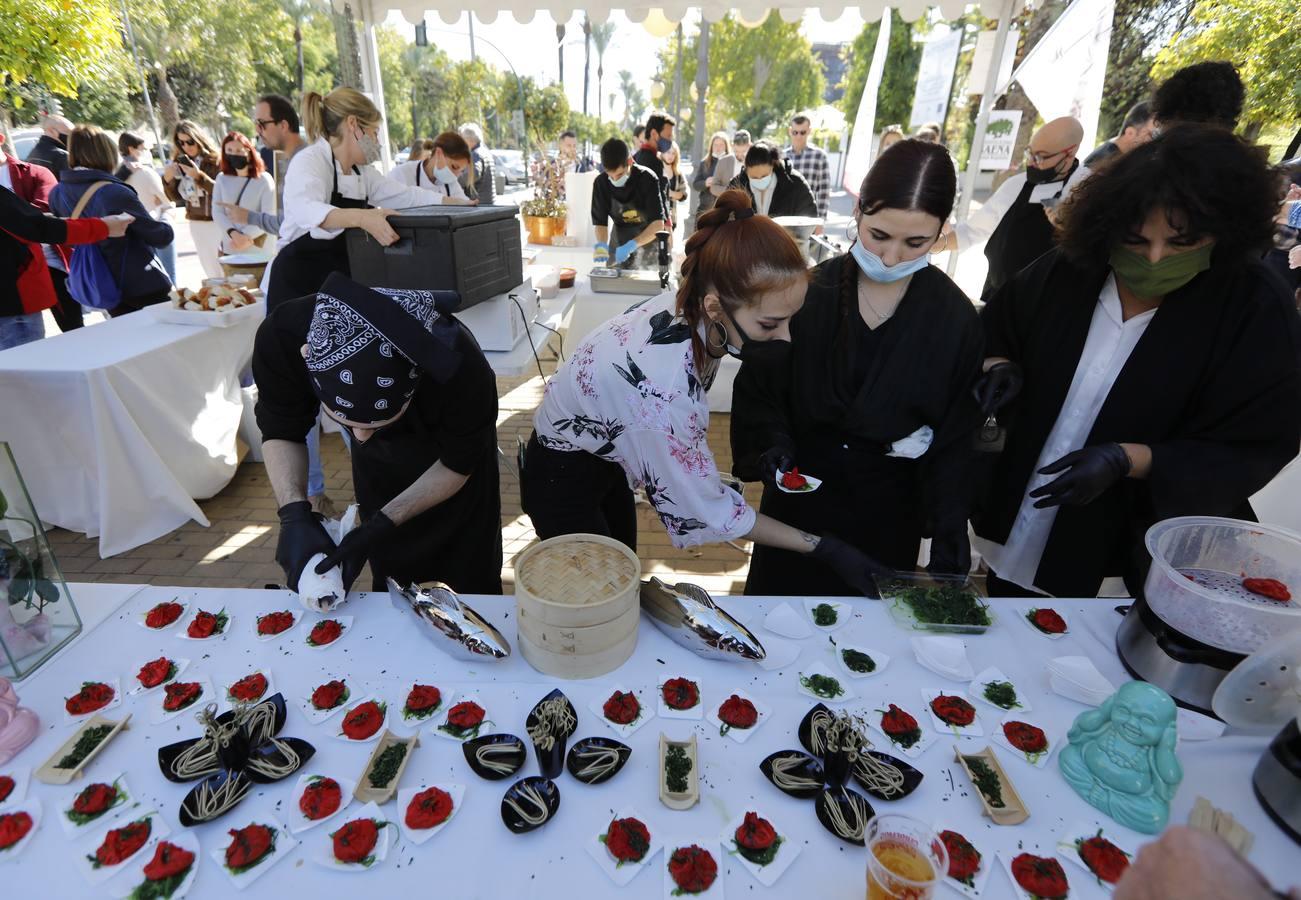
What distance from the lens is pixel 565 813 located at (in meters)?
0.99

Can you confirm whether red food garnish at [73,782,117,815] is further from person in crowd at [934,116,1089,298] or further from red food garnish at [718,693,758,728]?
person in crowd at [934,116,1089,298]

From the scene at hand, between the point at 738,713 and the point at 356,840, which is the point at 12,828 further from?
the point at 738,713

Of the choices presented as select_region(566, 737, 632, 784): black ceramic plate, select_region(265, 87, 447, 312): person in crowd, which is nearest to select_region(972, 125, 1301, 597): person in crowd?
select_region(566, 737, 632, 784): black ceramic plate

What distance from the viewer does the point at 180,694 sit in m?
1.17

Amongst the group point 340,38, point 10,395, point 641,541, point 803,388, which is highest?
point 340,38

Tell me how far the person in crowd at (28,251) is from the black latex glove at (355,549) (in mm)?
2707

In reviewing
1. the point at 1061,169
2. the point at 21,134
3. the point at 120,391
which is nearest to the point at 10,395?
the point at 120,391

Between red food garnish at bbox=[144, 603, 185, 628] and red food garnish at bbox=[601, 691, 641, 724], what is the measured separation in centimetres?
92

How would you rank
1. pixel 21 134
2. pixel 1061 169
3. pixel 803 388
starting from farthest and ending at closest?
pixel 21 134, pixel 1061 169, pixel 803 388

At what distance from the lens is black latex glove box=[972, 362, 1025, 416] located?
1.58 m

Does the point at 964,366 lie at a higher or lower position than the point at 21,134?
lower

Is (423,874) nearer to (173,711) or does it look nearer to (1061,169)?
(173,711)

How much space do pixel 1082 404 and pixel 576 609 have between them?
1.31 meters

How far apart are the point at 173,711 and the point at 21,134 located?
583 inches
